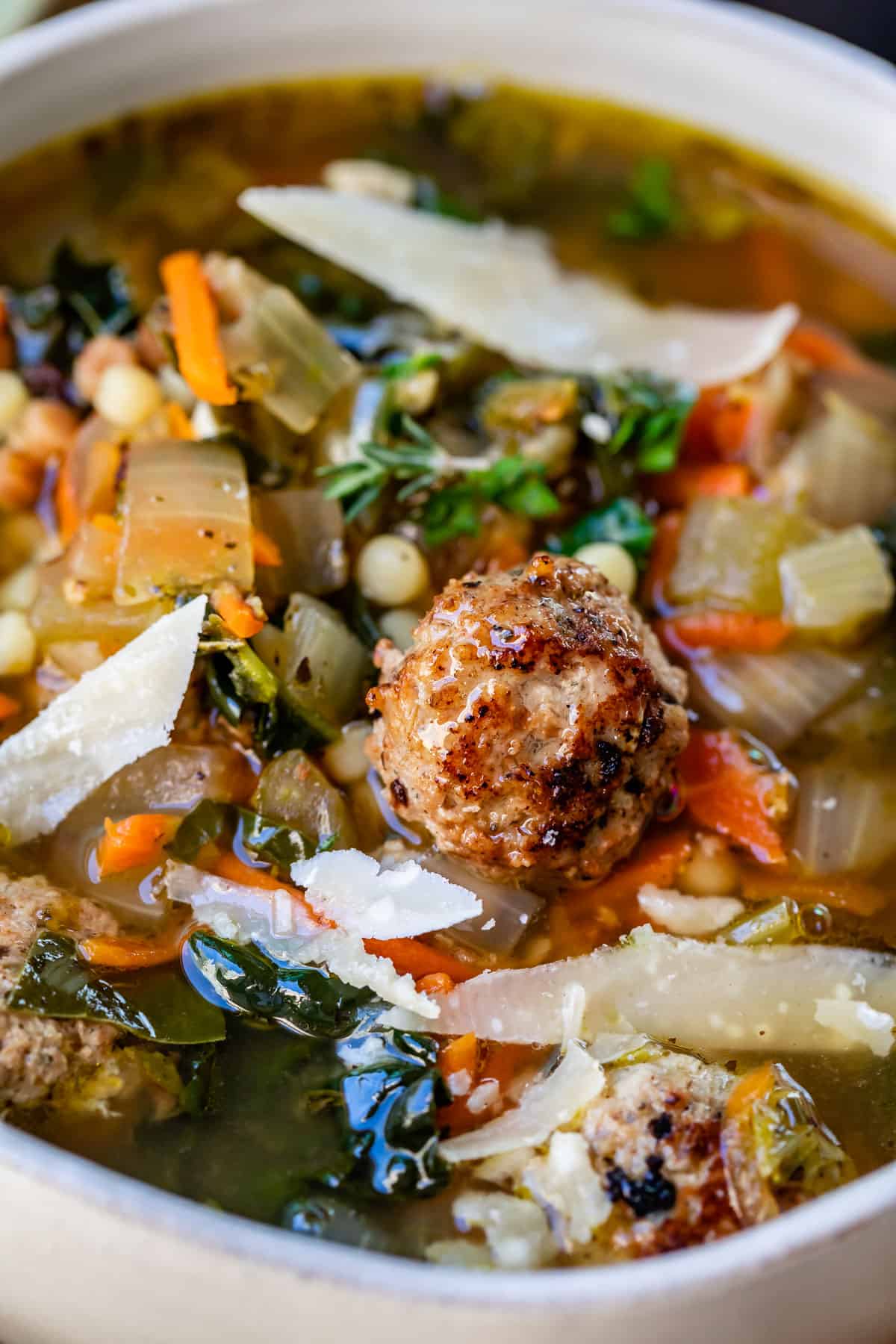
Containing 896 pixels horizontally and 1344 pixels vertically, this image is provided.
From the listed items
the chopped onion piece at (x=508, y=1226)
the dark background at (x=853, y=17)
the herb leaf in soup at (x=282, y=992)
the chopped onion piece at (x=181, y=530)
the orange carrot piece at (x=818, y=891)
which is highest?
the dark background at (x=853, y=17)

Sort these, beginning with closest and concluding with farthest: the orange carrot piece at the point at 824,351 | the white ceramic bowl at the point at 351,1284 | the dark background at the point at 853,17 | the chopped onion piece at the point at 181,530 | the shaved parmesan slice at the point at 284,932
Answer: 1. the white ceramic bowl at the point at 351,1284
2. the shaved parmesan slice at the point at 284,932
3. the chopped onion piece at the point at 181,530
4. the orange carrot piece at the point at 824,351
5. the dark background at the point at 853,17

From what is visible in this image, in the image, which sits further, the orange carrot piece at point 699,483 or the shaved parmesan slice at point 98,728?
the orange carrot piece at point 699,483

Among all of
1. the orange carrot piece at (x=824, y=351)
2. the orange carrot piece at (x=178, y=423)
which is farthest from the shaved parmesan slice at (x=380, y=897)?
the orange carrot piece at (x=824, y=351)

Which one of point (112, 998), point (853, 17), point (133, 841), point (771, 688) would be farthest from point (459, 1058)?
point (853, 17)

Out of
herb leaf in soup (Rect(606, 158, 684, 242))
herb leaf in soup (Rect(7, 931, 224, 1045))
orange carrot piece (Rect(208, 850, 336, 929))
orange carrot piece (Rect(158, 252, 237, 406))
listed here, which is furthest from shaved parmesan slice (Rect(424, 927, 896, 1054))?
herb leaf in soup (Rect(606, 158, 684, 242))

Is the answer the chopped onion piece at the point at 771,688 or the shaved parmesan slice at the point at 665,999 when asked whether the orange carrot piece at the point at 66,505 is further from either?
the chopped onion piece at the point at 771,688

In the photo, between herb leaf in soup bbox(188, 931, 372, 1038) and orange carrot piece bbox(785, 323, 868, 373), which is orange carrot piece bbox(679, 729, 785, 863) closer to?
herb leaf in soup bbox(188, 931, 372, 1038)
